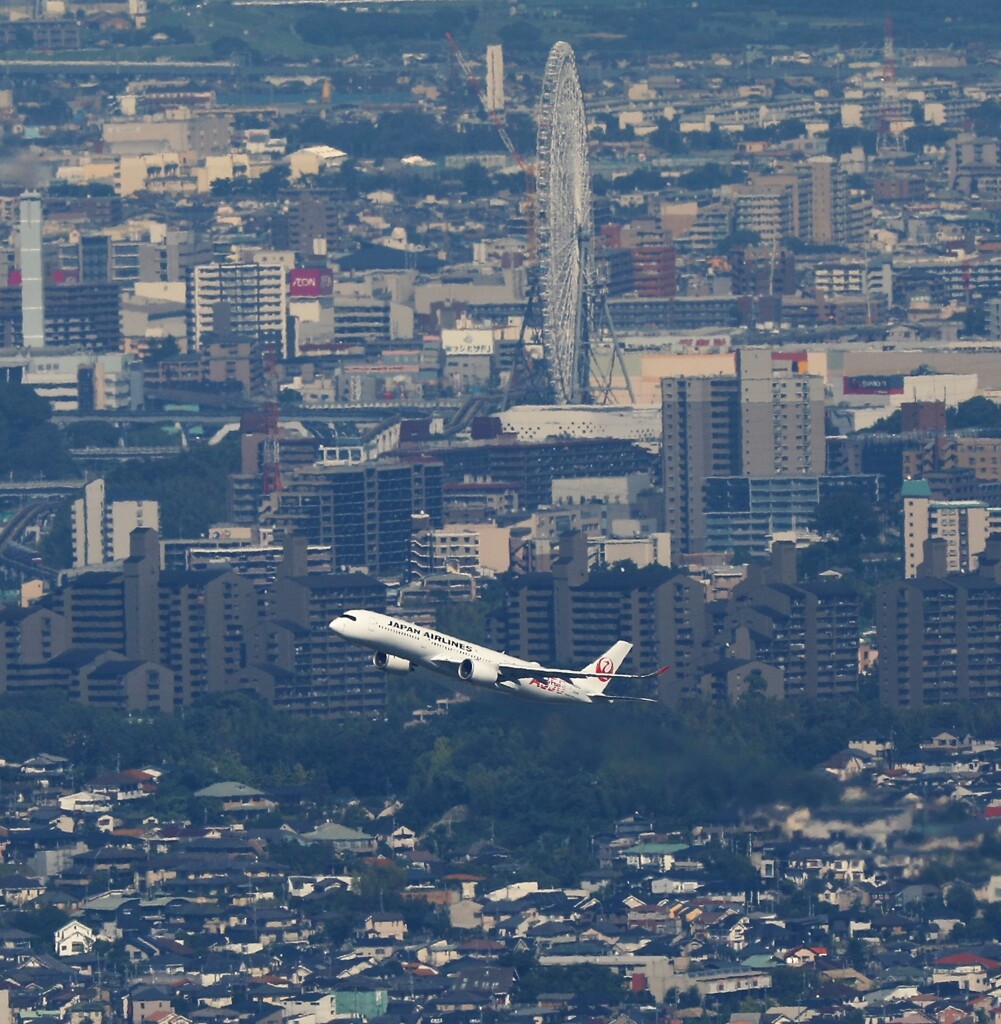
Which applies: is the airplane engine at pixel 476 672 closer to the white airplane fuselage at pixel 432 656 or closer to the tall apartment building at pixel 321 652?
the white airplane fuselage at pixel 432 656

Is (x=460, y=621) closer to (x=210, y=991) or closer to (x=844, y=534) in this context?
(x=844, y=534)

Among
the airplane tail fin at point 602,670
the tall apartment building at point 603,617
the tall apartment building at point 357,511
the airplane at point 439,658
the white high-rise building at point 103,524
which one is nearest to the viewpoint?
the airplane at point 439,658

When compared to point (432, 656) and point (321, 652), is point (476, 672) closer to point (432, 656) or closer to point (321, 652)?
point (432, 656)

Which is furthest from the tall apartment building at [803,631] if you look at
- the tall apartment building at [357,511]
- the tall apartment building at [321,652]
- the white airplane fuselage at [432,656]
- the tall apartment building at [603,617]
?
the white airplane fuselage at [432,656]

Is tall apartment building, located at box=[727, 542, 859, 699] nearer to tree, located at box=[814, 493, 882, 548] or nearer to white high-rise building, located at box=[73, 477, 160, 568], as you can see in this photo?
tree, located at box=[814, 493, 882, 548]

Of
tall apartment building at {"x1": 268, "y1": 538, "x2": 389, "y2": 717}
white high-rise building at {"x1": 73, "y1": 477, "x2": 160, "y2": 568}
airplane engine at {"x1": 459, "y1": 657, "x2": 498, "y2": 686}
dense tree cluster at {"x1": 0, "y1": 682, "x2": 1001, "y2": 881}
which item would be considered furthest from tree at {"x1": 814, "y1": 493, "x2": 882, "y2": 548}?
airplane engine at {"x1": 459, "y1": 657, "x2": 498, "y2": 686}

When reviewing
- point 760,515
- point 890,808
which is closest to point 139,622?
point 760,515
